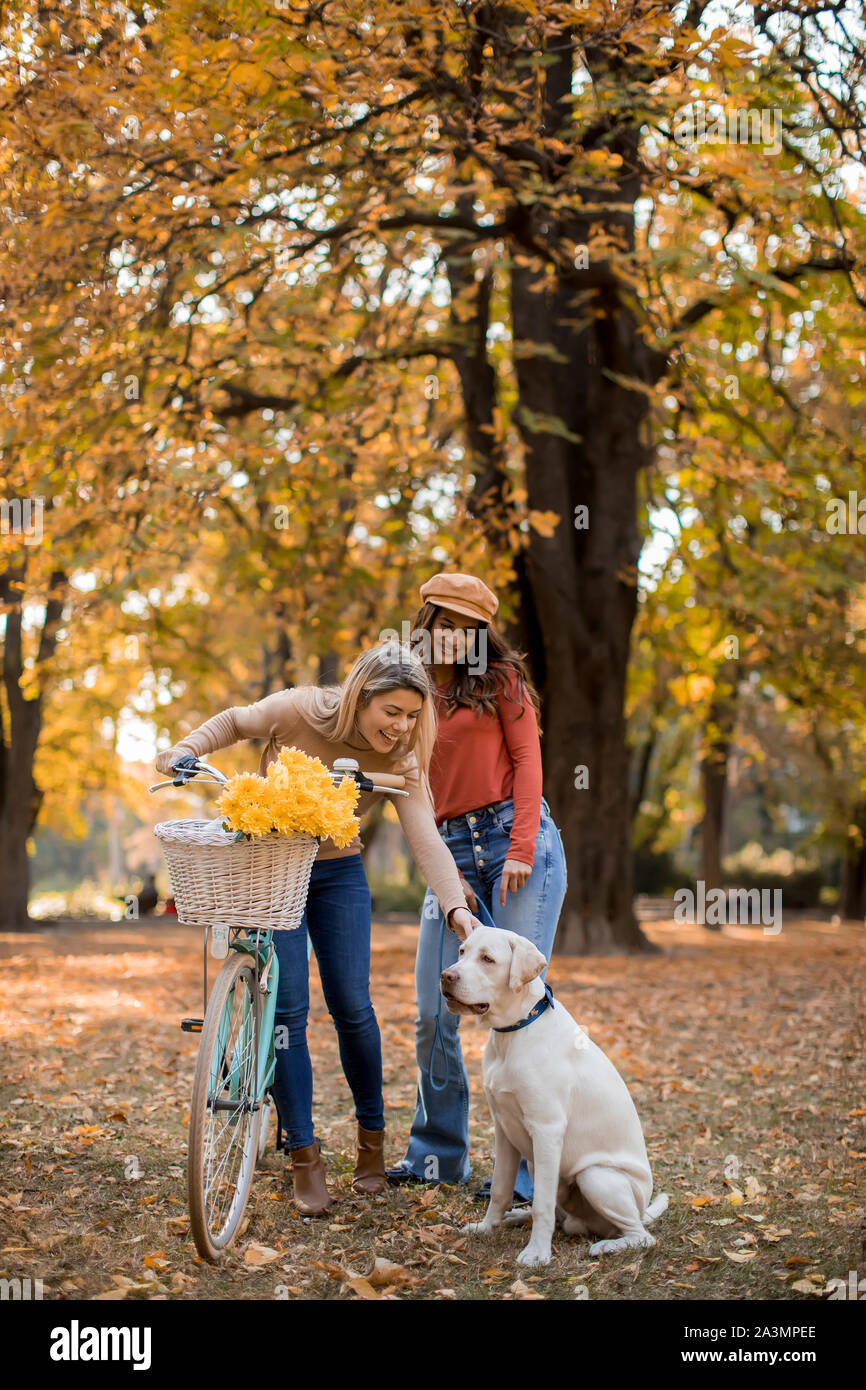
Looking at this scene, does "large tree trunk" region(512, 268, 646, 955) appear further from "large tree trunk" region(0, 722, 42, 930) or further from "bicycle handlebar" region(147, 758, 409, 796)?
"bicycle handlebar" region(147, 758, 409, 796)

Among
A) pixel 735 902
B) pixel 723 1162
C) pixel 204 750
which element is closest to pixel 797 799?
pixel 735 902

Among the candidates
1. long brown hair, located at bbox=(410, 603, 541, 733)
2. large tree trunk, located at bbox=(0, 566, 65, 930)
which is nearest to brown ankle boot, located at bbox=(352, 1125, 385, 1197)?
long brown hair, located at bbox=(410, 603, 541, 733)

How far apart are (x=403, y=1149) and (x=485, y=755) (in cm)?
212

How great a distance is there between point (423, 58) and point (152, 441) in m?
3.66

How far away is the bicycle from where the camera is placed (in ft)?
12.6

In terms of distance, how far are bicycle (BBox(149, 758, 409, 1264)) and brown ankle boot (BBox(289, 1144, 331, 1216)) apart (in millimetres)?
177

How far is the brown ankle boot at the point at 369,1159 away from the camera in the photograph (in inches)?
193

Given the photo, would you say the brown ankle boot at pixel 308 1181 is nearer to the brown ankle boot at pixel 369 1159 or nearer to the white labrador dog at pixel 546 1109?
the brown ankle boot at pixel 369 1159

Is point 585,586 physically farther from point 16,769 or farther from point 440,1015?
point 16,769

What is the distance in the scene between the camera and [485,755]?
488 centimetres

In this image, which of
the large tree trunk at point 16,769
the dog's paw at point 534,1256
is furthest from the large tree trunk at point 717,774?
the dog's paw at point 534,1256

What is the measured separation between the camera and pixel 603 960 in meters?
12.3

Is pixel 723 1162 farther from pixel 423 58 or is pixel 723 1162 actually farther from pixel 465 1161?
pixel 423 58

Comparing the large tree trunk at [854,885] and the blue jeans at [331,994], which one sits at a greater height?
the blue jeans at [331,994]
